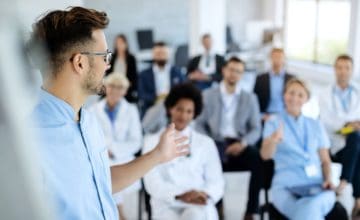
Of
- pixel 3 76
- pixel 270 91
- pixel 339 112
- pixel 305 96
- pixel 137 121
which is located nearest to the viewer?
pixel 3 76

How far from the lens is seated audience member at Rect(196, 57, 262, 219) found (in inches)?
147

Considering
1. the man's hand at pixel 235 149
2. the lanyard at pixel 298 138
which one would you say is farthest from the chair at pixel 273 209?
the man's hand at pixel 235 149

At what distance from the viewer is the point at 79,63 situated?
1157 mm

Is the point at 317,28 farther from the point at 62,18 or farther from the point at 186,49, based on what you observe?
the point at 62,18

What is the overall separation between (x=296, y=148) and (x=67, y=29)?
2.26m

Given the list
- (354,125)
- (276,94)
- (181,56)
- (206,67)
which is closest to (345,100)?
(354,125)

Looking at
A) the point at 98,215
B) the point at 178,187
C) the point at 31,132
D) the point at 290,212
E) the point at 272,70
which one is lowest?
the point at 290,212

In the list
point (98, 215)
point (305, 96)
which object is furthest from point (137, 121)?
point (98, 215)

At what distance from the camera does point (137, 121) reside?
12.4ft

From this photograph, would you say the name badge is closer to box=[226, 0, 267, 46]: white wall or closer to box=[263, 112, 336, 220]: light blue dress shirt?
box=[263, 112, 336, 220]: light blue dress shirt

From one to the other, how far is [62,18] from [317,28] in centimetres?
837

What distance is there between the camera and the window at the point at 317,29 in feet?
26.6

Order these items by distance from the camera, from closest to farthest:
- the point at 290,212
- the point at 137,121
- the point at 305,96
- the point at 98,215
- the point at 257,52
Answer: the point at 98,215
the point at 290,212
the point at 305,96
the point at 137,121
the point at 257,52

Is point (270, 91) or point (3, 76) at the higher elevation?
point (3, 76)
